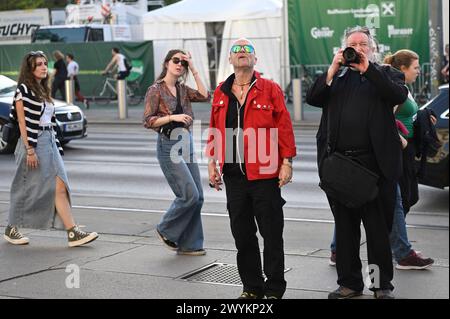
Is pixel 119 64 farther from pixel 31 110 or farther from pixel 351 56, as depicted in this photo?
pixel 351 56

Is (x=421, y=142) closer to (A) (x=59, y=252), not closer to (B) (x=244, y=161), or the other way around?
(B) (x=244, y=161)

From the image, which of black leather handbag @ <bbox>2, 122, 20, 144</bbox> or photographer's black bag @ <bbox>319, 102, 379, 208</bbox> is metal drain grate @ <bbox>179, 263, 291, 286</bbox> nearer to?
photographer's black bag @ <bbox>319, 102, 379, 208</bbox>

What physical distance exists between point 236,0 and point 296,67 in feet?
10.9

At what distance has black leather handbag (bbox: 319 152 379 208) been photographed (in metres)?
5.61

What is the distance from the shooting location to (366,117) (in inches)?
221

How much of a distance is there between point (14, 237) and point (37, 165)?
724 millimetres

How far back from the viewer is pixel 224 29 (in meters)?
28.8

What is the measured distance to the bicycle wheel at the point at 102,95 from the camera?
3039cm

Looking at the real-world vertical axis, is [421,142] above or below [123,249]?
above

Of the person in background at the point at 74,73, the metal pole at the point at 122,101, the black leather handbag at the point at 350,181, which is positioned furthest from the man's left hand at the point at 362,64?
the person in background at the point at 74,73

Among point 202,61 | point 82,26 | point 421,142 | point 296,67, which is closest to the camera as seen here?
point 421,142

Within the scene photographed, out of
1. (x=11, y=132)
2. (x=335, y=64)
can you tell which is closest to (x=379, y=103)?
(x=335, y=64)

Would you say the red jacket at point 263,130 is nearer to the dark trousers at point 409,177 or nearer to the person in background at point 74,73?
the dark trousers at point 409,177
